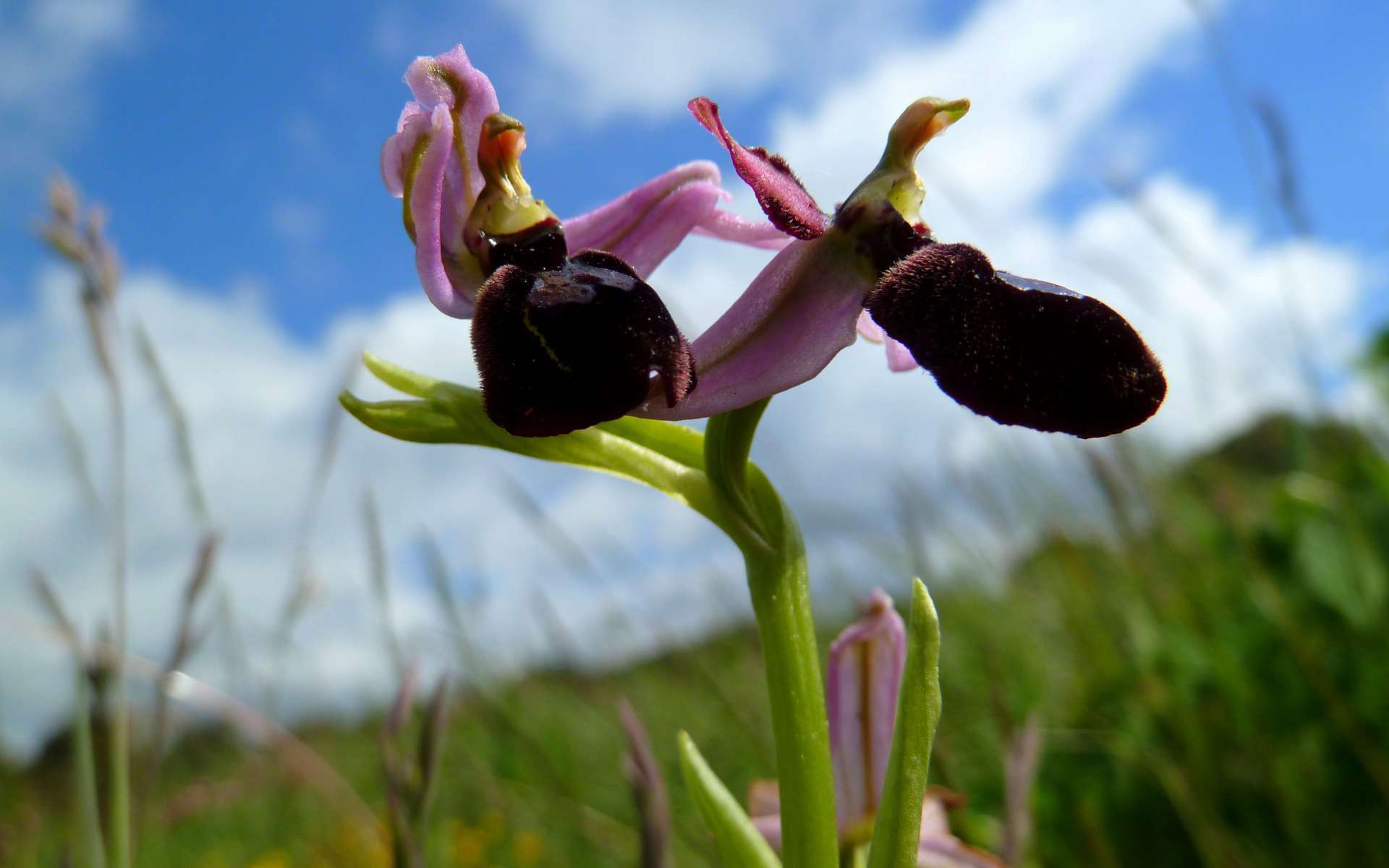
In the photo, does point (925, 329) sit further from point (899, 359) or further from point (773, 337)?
point (899, 359)

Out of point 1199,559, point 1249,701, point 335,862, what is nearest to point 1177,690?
point 1249,701

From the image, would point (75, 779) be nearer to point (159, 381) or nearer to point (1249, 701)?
point (159, 381)

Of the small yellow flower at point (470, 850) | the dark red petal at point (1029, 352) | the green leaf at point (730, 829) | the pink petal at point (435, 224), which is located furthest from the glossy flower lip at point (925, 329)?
the small yellow flower at point (470, 850)

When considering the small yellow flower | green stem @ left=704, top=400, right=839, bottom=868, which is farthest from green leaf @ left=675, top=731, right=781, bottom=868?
the small yellow flower

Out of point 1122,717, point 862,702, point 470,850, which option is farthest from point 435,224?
point 470,850

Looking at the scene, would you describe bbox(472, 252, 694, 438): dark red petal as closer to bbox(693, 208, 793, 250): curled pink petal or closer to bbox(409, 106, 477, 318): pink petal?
bbox(409, 106, 477, 318): pink petal

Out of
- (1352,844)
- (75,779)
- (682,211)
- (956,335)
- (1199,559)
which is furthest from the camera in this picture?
(1199,559)
